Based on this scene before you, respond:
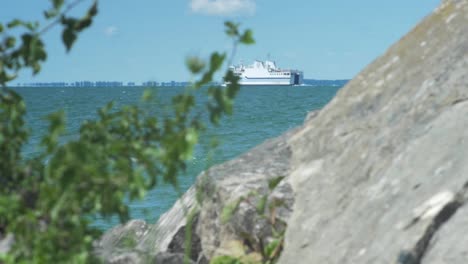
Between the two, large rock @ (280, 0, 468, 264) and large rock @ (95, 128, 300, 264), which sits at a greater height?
large rock @ (280, 0, 468, 264)

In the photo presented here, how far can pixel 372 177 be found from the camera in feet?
11.7

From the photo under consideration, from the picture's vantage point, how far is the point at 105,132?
2.58 meters

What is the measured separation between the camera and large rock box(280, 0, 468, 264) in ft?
10.2

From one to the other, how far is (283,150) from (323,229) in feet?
4.32

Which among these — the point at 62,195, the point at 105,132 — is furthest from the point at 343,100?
the point at 62,195

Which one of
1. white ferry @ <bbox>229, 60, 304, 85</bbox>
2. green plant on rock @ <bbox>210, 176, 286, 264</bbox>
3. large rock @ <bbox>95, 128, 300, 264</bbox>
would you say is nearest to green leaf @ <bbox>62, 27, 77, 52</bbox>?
large rock @ <bbox>95, 128, 300, 264</bbox>

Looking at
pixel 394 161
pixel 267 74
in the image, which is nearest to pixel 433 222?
pixel 394 161

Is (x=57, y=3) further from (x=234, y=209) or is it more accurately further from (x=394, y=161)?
Answer: (x=234, y=209)

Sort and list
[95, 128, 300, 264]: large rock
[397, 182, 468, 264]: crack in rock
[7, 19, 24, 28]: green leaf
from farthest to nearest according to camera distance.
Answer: [95, 128, 300, 264]: large rock, [397, 182, 468, 264]: crack in rock, [7, 19, 24, 28]: green leaf

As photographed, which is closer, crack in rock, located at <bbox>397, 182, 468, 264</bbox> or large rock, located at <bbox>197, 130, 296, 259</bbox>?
crack in rock, located at <bbox>397, 182, 468, 264</bbox>

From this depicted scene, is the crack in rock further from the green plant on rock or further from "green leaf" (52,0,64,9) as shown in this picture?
"green leaf" (52,0,64,9)

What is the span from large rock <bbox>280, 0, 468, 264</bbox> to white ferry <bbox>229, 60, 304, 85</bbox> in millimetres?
137815

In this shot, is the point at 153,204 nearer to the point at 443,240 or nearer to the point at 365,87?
the point at 365,87

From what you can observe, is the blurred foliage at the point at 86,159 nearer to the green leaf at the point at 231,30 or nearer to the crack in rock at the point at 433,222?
the green leaf at the point at 231,30
